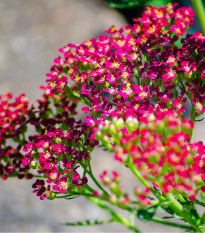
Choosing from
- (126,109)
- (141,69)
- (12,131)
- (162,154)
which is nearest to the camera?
(162,154)

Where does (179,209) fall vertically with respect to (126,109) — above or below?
below

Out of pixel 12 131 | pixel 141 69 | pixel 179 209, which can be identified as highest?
pixel 141 69

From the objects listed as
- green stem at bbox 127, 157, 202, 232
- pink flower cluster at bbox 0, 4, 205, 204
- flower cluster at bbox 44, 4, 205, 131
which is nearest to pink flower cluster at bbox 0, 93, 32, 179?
pink flower cluster at bbox 0, 4, 205, 204

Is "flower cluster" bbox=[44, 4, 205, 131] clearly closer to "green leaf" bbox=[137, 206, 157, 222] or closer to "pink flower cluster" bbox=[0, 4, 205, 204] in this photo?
"pink flower cluster" bbox=[0, 4, 205, 204]

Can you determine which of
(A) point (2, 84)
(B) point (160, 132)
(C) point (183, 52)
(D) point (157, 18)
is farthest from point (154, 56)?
(A) point (2, 84)

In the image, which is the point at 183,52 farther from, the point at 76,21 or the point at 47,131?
the point at 76,21

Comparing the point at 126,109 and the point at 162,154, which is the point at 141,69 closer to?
the point at 126,109

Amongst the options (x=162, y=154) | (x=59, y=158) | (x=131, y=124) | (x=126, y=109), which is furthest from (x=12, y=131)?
(x=162, y=154)
